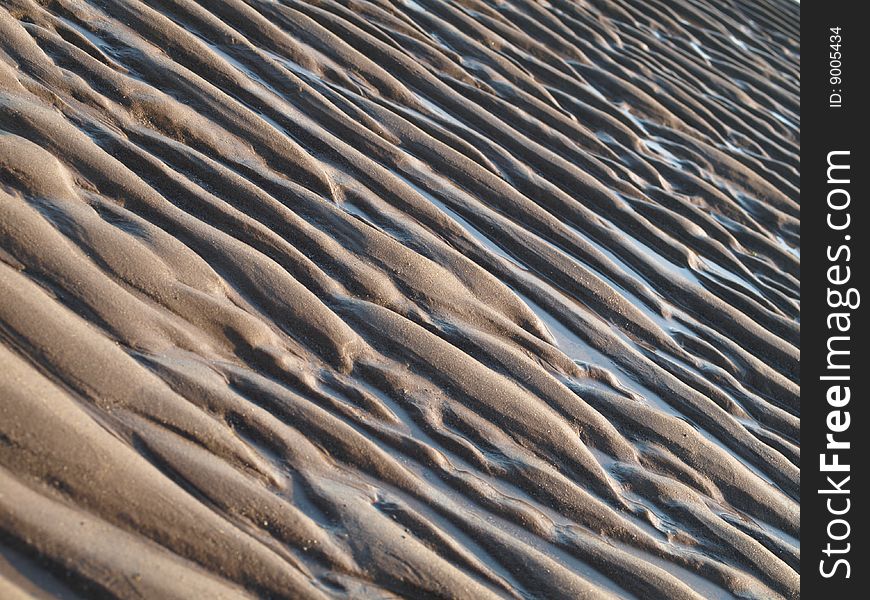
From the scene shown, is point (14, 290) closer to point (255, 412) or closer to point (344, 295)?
point (255, 412)

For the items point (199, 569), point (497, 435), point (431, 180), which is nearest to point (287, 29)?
point (431, 180)

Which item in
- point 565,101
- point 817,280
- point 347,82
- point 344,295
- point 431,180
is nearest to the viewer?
point 344,295

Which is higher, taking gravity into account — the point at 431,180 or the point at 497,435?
the point at 431,180

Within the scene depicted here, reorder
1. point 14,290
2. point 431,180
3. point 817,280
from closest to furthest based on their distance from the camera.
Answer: point 14,290
point 431,180
point 817,280

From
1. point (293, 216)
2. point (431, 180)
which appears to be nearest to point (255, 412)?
point (293, 216)

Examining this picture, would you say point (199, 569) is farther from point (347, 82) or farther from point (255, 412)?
point (347, 82)

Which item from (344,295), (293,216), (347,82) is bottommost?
(344,295)

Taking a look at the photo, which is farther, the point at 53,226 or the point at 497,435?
the point at 497,435
